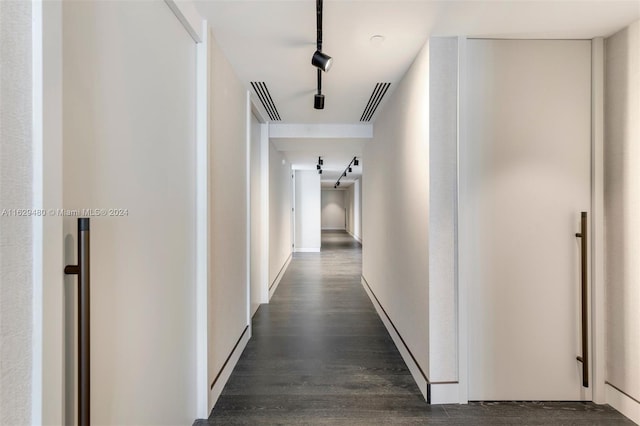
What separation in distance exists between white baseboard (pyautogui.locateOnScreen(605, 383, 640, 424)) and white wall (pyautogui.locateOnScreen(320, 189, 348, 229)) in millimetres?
16414

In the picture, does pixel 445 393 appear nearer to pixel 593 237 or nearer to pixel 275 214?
pixel 593 237

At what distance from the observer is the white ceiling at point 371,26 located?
180 cm

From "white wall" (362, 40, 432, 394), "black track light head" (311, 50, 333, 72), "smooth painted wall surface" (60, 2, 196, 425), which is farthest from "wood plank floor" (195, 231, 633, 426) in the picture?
"black track light head" (311, 50, 333, 72)

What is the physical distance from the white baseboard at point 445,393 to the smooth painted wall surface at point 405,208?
0.46ft

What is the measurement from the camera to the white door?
2.17 meters

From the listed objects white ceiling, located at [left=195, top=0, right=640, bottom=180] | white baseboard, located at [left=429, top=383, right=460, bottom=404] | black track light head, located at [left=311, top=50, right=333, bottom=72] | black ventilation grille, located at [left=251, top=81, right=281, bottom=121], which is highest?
black ventilation grille, located at [left=251, top=81, right=281, bottom=121]

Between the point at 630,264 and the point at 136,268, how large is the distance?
2888 millimetres

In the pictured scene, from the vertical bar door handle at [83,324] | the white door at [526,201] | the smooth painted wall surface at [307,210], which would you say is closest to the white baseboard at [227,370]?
the vertical bar door handle at [83,324]

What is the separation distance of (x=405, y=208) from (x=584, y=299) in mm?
1394

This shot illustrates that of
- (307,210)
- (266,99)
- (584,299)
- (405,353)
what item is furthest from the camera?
(307,210)

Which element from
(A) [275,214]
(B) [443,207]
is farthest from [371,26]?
(A) [275,214]

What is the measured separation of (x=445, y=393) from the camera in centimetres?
214

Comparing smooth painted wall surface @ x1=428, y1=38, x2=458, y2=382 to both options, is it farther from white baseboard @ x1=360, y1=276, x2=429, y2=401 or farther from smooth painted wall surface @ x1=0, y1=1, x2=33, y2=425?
smooth painted wall surface @ x1=0, y1=1, x2=33, y2=425

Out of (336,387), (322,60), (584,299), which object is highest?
(322,60)
